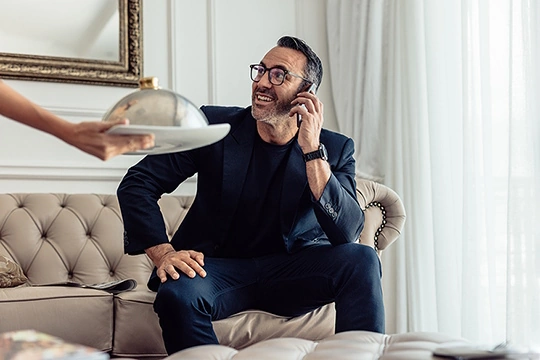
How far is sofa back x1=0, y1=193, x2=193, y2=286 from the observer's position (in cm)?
257

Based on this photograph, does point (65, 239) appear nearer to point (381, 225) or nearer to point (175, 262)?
point (175, 262)

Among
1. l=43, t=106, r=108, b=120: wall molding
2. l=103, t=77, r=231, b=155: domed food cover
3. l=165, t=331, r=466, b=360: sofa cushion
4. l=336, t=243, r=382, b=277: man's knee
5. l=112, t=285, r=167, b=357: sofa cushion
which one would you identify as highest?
l=43, t=106, r=108, b=120: wall molding

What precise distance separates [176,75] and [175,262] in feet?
4.91

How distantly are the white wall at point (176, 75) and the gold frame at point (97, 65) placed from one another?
0.11ft

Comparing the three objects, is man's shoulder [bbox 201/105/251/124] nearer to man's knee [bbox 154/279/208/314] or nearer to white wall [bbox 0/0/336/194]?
man's knee [bbox 154/279/208/314]

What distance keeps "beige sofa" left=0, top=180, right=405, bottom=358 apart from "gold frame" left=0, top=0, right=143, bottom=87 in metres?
0.55

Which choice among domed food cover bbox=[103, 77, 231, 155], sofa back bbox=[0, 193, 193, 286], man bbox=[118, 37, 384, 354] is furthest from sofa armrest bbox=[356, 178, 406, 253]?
domed food cover bbox=[103, 77, 231, 155]

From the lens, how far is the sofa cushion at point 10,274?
2.25 meters

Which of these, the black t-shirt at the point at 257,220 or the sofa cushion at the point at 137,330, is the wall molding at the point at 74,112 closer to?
the black t-shirt at the point at 257,220

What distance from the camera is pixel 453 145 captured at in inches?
113

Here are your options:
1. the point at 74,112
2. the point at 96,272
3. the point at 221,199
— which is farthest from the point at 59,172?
the point at 221,199

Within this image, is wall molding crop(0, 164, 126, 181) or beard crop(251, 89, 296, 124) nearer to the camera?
beard crop(251, 89, 296, 124)

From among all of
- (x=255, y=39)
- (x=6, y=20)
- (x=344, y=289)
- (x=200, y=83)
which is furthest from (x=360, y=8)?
(x=344, y=289)

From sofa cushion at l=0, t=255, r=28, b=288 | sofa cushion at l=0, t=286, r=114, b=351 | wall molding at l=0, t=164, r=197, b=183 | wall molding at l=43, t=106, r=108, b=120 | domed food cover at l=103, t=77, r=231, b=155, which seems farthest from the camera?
wall molding at l=43, t=106, r=108, b=120
